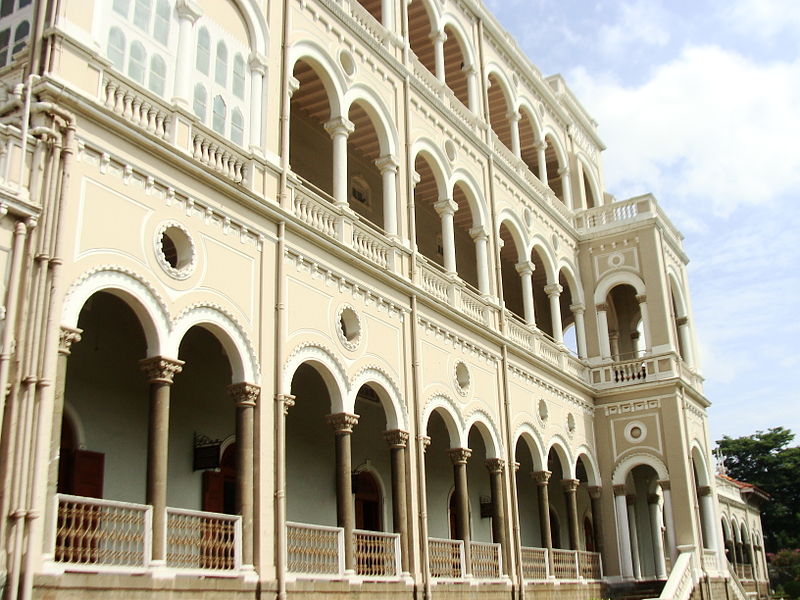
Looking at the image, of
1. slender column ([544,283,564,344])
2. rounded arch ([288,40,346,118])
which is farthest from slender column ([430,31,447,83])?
slender column ([544,283,564,344])

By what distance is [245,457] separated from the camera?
42.2 ft

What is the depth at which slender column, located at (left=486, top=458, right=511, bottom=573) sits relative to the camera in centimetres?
1963

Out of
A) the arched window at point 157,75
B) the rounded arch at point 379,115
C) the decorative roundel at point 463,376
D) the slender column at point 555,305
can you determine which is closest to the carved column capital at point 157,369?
the arched window at point 157,75

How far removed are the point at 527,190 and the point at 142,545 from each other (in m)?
17.0

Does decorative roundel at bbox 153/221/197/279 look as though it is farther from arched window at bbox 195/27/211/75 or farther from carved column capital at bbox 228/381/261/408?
arched window at bbox 195/27/211/75

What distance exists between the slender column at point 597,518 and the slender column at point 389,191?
11.5 meters

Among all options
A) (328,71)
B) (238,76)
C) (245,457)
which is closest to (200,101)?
(238,76)

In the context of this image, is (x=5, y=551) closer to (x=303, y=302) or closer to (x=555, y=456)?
(x=303, y=302)

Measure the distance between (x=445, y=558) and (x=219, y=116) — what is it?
29.5ft

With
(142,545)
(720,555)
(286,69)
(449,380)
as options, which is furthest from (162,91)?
(720,555)

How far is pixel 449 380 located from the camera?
1902cm

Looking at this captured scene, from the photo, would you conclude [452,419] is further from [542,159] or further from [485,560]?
[542,159]

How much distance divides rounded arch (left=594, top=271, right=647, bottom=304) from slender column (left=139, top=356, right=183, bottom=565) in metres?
18.3

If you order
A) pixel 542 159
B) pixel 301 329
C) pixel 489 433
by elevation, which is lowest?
pixel 489 433
